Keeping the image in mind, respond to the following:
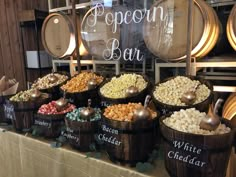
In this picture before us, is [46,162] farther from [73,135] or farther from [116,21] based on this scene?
[116,21]

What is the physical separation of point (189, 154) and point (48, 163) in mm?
1015

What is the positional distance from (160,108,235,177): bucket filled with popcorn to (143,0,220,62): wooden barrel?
0.65 metres

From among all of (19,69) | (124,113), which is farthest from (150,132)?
(19,69)

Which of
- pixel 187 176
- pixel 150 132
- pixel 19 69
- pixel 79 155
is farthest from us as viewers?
pixel 19 69

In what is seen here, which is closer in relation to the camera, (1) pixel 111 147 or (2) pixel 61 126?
(1) pixel 111 147

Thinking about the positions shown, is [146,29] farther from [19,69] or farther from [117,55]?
[19,69]

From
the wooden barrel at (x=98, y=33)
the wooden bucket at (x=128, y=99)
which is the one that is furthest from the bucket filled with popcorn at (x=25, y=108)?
the wooden barrel at (x=98, y=33)

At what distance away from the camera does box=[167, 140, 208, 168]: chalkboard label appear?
94 cm

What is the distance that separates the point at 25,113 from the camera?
172 cm

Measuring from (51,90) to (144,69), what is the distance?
81cm

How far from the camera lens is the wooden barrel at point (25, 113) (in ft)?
5.57

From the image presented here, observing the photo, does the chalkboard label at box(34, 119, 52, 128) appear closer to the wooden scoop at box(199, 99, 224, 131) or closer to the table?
the table

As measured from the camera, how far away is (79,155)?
1397 millimetres

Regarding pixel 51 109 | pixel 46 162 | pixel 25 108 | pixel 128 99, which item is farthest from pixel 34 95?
pixel 128 99
